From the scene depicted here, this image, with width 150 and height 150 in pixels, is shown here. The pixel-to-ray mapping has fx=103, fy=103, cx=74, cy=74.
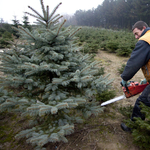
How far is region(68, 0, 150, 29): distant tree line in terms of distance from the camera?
27.9 meters

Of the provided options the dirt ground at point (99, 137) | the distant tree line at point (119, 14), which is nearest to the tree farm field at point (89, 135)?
the dirt ground at point (99, 137)

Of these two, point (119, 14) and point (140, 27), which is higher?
point (119, 14)

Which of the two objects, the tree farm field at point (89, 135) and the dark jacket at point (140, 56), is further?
the tree farm field at point (89, 135)

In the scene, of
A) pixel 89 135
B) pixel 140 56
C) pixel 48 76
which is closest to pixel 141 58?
pixel 140 56

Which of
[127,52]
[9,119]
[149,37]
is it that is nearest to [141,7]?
[127,52]

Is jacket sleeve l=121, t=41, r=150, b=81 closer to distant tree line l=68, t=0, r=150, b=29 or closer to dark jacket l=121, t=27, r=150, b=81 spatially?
dark jacket l=121, t=27, r=150, b=81

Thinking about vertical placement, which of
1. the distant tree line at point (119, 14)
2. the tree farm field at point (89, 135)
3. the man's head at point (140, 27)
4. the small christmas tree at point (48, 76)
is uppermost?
the distant tree line at point (119, 14)

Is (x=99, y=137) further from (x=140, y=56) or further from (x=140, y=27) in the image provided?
(x=140, y=27)

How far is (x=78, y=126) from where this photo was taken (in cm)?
260

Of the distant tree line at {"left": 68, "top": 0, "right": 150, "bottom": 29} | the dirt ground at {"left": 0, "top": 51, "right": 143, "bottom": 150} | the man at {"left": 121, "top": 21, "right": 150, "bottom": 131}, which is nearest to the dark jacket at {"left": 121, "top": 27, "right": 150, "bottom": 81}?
the man at {"left": 121, "top": 21, "right": 150, "bottom": 131}

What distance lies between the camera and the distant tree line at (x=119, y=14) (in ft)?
91.6

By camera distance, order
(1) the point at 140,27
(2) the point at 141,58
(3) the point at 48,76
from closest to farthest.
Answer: (2) the point at 141,58, (1) the point at 140,27, (3) the point at 48,76

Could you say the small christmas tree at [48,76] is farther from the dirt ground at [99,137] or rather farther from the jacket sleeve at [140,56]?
the jacket sleeve at [140,56]

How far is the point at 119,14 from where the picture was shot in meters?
35.9
